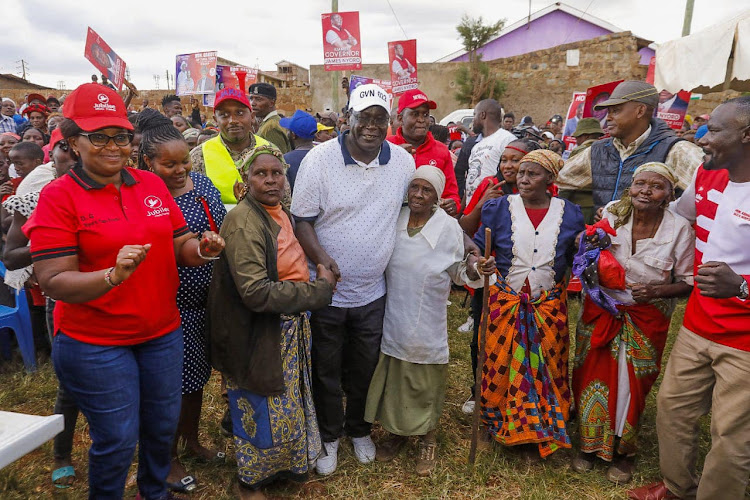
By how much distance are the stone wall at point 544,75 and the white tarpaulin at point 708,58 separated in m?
9.75

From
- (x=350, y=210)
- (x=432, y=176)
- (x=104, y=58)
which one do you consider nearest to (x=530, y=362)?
(x=432, y=176)

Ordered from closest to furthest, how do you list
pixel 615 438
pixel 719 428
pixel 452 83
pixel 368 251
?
pixel 719 428, pixel 368 251, pixel 615 438, pixel 452 83

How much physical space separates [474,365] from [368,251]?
1456 millimetres

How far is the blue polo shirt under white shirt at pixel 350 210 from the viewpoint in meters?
2.93

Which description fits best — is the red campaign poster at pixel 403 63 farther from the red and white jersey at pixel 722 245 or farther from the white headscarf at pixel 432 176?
the red and white jersey at pixel 722 245

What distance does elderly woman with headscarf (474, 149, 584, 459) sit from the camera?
3.11 metres

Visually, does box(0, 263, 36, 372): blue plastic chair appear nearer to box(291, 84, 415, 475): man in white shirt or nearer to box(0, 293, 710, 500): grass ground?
box(0, 293, 710, 500): grass ground

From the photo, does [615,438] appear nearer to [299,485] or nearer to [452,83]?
[299,485]

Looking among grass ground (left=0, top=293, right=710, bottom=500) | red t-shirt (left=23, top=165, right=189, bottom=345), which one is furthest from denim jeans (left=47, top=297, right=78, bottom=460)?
red t-shirt (left=23, top=165, right=189, bottom=345)

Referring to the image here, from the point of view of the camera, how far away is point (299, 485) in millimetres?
3014

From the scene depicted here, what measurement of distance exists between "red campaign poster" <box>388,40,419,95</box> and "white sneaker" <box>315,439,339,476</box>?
836 centimetres

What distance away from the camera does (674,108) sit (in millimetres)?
9445

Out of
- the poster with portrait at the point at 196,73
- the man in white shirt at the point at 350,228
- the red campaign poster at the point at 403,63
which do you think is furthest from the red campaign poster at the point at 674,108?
the poster with portrait at the point at 196,73

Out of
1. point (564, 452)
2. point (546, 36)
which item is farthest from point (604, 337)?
point (546, 36)
